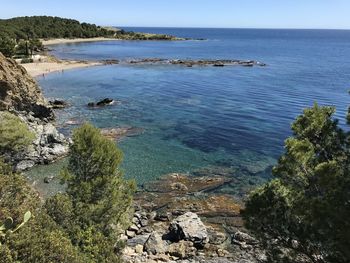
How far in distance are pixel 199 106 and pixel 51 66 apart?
62.2m

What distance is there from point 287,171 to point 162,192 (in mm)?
23103

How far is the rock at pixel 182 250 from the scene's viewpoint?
31.9m

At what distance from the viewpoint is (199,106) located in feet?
263

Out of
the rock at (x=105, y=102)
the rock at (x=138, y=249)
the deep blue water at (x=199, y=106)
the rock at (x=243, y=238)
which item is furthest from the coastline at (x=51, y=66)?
the rock at (x=243, y=238)

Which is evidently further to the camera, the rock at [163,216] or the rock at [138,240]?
the rock at [163,216]

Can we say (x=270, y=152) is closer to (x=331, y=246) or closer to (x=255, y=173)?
(x=255, y=173)

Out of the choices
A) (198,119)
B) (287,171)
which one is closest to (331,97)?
(198,119)

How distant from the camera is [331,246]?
55.0ft

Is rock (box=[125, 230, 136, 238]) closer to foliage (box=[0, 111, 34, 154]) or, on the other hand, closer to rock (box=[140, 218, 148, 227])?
rock (box=[140, 218, 148, 227])

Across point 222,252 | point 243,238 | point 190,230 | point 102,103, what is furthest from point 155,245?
point 102,103

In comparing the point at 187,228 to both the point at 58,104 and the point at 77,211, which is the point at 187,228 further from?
the point at 58,104

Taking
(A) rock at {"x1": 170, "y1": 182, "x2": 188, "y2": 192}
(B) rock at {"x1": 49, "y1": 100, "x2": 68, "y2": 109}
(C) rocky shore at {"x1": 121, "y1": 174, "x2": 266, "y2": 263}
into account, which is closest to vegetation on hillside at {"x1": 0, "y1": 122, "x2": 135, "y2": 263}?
(C) rocky shore at {"x1": 121, "y1": 174, "x2": 266, "y2": 263}

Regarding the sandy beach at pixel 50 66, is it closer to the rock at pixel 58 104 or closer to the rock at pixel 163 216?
the rock at pixel 58 104

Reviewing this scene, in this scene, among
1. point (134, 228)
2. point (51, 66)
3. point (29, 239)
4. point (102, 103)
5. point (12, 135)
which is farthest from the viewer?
point (51, 66)
